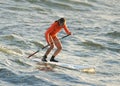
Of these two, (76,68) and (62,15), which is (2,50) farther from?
(62,15)

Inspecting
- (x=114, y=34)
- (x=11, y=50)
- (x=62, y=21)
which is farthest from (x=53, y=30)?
(x=114, y=34)

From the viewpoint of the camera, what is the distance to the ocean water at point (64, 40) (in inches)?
770

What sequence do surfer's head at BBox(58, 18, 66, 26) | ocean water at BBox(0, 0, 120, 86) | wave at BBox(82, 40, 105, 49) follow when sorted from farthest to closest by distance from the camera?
wave at BBox(82, 40, 105, 49) < surfer's head at BBox(58, 18, 66, 26) < ocean water at BBox(0, 0, 120, 86)

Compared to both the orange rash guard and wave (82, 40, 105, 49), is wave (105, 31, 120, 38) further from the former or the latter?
the orange rash guard

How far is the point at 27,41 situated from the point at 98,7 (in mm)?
A: 16481

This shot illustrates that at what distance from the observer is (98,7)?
1697 inches

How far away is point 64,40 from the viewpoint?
3059 centimetres

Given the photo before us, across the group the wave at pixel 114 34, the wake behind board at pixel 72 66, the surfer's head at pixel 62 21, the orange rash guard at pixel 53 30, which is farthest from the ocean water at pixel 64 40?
the surfer's head at pixel 62 21

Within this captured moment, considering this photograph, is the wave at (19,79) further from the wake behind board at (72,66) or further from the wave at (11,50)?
the wave at (11,50)

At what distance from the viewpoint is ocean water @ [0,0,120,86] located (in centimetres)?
1956

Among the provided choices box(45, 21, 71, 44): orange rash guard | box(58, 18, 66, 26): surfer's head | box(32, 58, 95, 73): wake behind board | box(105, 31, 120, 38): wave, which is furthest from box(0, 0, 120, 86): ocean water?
box(58, 18, 66, 26): surfer's head

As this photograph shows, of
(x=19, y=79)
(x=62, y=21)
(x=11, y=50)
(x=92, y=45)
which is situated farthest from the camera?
(x=92, y=45)

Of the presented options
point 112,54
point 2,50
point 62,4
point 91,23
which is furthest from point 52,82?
point 62,4

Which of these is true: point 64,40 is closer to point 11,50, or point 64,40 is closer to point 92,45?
point 92,45
